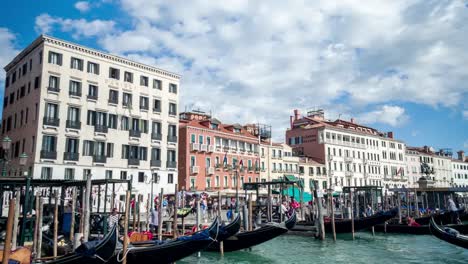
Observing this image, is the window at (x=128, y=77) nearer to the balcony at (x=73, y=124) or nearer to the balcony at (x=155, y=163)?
the balcony at (x=73, y=124)

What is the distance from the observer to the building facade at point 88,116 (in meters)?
25.2

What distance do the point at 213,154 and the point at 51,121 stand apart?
46.6ft

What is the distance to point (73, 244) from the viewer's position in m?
10.0

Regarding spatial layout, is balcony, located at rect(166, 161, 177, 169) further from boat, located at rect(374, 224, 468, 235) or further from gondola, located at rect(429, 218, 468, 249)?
gondola, located at rect(429, 218, 468, 249)

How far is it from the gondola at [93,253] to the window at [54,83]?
62.1 ft

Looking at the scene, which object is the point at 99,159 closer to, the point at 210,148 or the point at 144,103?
the point at 144,103

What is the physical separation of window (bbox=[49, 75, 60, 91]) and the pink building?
11.2 metres

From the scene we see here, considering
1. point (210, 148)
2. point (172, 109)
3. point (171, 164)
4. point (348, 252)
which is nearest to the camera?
point (348, 252)

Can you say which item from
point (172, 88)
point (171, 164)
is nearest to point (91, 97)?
point (172, 88)

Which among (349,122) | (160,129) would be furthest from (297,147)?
(160,129)

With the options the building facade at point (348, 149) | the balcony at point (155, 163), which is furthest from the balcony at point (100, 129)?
the building facade at point (348, 149)

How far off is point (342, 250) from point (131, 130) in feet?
59.0

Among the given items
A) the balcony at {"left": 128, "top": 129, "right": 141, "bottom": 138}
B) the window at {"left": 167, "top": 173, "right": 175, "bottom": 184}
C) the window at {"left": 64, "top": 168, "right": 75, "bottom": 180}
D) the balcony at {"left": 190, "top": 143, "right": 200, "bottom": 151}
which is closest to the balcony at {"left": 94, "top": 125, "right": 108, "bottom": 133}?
the balcony at {"left": 128, "top": 129, "right": 141, "bottom": 138}

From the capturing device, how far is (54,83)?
2567cm
